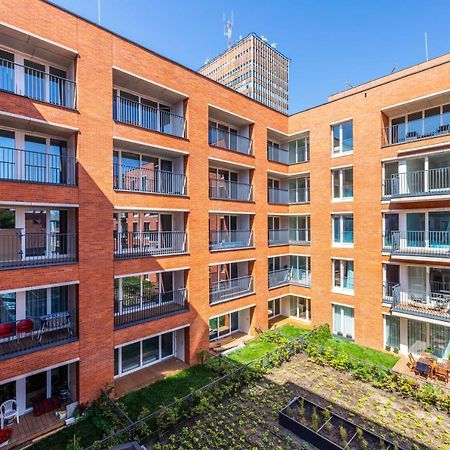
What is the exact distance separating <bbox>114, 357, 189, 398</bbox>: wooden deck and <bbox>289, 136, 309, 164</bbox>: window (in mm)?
14455

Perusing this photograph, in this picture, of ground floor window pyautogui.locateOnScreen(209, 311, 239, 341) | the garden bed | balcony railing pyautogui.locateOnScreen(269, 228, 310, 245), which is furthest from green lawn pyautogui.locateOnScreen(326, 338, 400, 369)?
balcony railing pyautogui.locateOnScreen(269, 228, 310, 245)

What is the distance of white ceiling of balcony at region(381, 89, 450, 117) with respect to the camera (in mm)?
14359

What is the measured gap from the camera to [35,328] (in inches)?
427

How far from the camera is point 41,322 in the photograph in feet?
35.7

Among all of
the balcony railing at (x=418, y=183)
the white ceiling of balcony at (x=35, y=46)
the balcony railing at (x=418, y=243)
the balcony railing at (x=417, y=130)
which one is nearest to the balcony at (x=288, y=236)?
the balcony railing at (x=418, y=243)

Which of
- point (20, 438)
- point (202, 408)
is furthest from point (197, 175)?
point (20, 438)

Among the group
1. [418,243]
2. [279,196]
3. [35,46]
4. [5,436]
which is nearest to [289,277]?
[279,196]

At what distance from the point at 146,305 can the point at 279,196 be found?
1169 centimetres

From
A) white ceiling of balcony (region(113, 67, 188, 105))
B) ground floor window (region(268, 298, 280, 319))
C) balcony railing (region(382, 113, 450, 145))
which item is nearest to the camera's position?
white ceiling of balcony (region(113, 67, 188, 105))

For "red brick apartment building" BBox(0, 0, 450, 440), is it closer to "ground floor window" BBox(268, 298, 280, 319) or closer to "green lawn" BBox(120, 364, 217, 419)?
"ground floor window" BBox(268, 298, 280, 319)

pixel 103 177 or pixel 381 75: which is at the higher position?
pixel 381 75

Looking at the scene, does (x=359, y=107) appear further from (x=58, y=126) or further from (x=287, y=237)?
(x=58, y=126)

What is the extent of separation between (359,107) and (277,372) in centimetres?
Answer: 1471

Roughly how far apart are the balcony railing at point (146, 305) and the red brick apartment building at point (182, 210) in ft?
0.33
